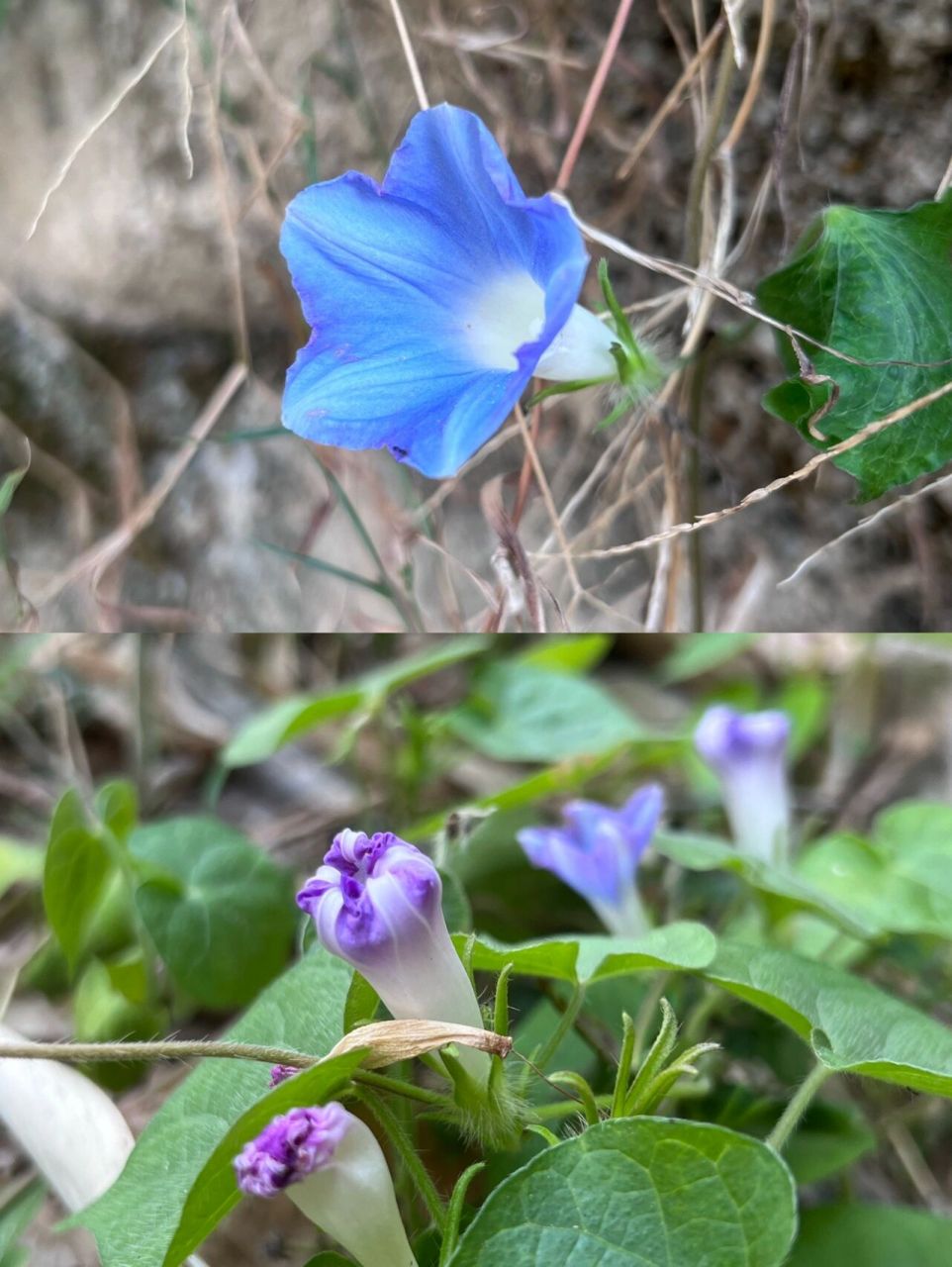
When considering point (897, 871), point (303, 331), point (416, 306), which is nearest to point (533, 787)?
point (897, 871)

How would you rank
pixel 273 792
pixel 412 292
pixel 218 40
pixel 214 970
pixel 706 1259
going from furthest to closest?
1. pixel 273 792
2. pixel 218 40
3. pixel 214 970
4. pixel 412 292
5. pixel 706 1259

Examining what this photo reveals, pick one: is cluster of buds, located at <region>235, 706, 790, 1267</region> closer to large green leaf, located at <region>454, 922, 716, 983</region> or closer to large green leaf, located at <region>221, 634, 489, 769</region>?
large green leaf, located at <region>454, 922, 716, 983</region>

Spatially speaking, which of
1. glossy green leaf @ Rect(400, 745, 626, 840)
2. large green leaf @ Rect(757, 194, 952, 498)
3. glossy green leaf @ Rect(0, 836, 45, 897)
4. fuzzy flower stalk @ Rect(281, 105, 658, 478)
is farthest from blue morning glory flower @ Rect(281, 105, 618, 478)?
glossy green leaf @ Rect(0, 836, 45, 897)

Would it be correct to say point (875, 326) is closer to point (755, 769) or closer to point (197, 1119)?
point (755, 769)

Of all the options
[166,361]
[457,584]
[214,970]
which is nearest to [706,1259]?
[214,970]

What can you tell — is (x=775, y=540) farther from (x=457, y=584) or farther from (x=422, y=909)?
(x=422, y=909)
